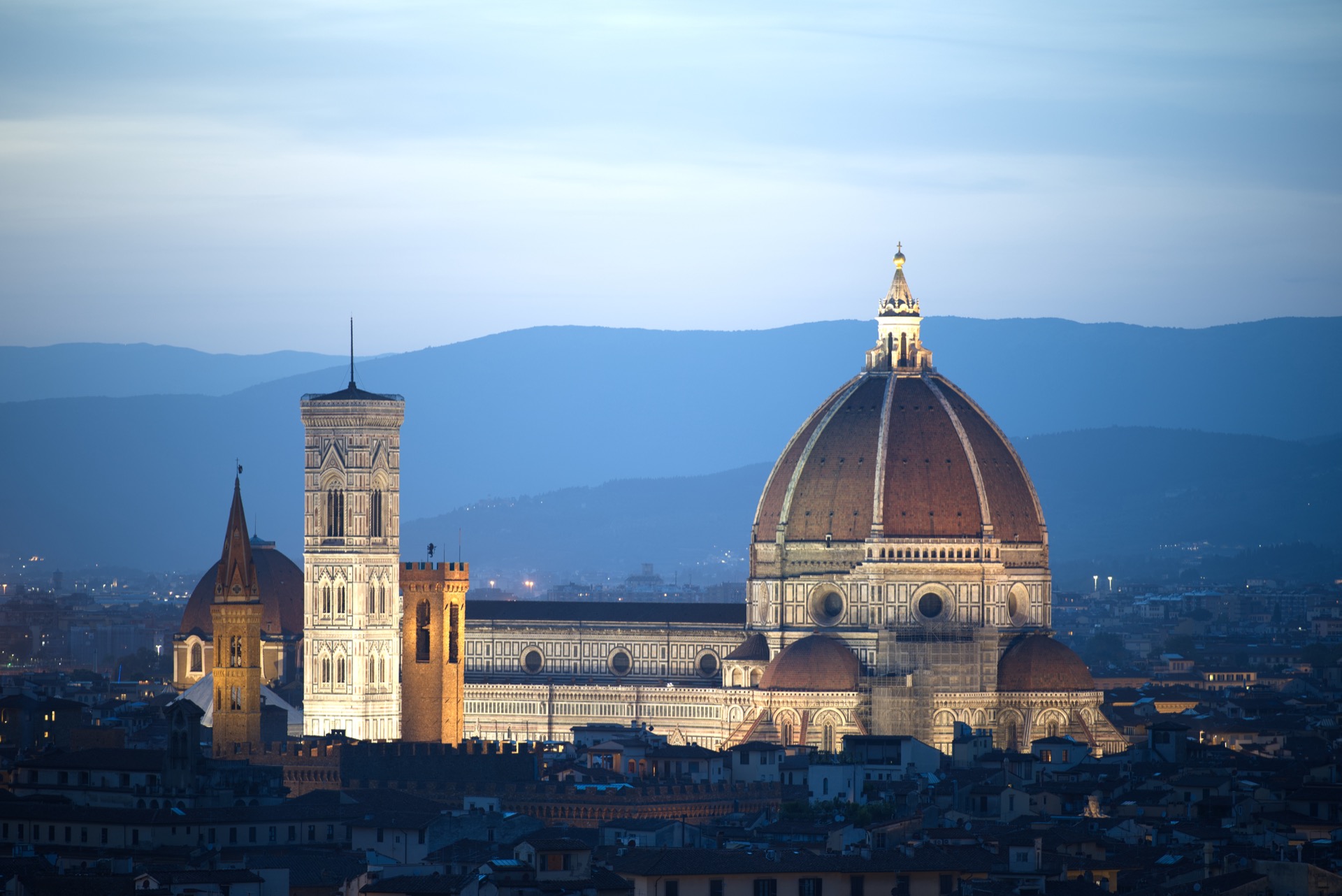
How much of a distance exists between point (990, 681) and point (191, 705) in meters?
48.2

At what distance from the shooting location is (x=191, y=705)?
350ft

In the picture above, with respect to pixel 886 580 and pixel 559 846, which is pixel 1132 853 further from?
pixel 886 580

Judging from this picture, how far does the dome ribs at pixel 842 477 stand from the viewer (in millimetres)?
151250

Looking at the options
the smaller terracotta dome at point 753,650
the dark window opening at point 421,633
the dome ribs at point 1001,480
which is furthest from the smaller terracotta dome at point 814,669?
the dark window opening at point 421,633

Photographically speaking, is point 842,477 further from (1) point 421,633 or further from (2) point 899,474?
(1) point 421,633

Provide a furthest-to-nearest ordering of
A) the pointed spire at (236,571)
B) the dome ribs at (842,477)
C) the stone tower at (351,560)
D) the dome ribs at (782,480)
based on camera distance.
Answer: the dome ribs at (782,480) → the dome ribs at (842,477) → the stone tower at (351,560) → the pointed spire at (236,571)

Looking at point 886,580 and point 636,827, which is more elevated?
point 886,580

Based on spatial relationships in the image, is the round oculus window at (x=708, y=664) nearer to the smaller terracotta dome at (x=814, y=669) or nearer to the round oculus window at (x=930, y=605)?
the smaller terracotta dome at (x=814, y=669)

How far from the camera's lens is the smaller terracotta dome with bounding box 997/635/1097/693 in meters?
145

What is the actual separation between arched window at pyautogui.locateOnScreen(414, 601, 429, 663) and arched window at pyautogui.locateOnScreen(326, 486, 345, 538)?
475 cm

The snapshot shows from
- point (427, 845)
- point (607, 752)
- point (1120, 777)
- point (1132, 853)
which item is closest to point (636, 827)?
point (427, 845)

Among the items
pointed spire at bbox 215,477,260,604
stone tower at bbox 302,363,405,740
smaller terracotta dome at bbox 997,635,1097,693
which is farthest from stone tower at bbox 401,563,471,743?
smaller terracotta dome at bbox 997,635,1097,693

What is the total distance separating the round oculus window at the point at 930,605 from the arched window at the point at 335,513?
1010 inches

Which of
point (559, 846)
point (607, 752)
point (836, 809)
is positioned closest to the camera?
point (559, 846)
